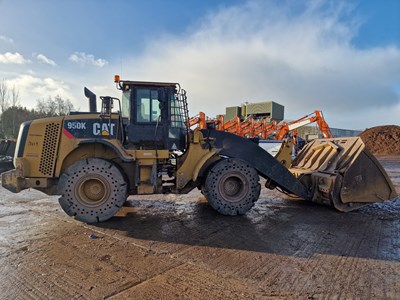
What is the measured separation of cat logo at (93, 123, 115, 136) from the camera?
4.90m

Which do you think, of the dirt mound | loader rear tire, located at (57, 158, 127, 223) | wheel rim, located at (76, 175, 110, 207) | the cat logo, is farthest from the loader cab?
the dirt mound

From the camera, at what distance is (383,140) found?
2397cm

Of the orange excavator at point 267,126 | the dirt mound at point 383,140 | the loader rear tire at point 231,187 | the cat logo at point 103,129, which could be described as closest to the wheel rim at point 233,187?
the loader rear tire at point 231,187

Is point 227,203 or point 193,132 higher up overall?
point 193,132

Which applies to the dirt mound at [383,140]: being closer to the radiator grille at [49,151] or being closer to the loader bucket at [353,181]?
the loader bucket at [353,181]

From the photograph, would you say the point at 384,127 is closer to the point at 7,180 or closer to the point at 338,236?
the point at 338,236

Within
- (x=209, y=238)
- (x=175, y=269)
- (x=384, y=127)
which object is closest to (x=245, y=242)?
(x=209, y=238)

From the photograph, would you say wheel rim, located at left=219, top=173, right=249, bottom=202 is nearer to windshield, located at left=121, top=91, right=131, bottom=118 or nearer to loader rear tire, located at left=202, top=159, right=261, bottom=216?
loader rear tire, located at left=202, top=159, right=261, bottom=216

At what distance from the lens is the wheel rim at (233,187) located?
536 centimetres

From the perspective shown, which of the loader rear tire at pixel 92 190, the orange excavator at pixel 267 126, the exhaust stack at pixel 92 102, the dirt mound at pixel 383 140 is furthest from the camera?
the dirt mound at pixel 383 140

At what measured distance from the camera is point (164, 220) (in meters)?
5.05

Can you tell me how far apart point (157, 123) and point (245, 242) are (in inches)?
105

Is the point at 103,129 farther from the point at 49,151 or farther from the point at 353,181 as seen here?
the point at 353,181

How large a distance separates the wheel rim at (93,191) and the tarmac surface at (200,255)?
433mm
